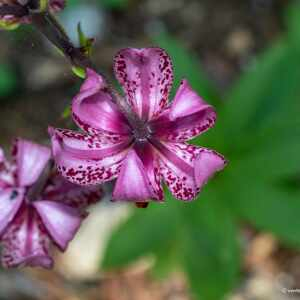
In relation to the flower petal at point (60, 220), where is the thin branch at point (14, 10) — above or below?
above

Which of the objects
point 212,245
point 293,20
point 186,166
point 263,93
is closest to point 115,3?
point 293,20

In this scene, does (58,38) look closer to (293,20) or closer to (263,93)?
Result: (263,93)

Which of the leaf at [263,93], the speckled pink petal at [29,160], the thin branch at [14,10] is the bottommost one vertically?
the leaf at [263,93]

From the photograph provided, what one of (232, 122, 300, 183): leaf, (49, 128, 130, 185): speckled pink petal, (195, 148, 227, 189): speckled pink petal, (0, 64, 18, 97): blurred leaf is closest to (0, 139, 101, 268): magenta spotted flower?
(49, 128, 130, 185): speckled pink petal

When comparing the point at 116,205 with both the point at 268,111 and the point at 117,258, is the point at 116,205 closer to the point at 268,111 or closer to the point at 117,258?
the point at 117,258

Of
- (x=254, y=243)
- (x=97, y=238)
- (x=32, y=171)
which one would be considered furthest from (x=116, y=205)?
(x=32, y=171)

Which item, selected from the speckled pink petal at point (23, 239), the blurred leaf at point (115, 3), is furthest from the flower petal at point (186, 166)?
the blurred leaf at point (115, 3)

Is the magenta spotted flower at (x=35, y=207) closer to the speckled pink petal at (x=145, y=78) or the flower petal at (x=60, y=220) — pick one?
the flower petal at (x=60, y=220)
